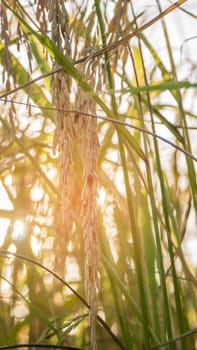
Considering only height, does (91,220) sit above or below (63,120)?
below

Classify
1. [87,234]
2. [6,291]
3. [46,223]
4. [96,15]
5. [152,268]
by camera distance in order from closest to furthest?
[87,234] < [96,15] < [152,268] < [46,223] < [6,291]

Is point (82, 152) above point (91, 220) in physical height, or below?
above

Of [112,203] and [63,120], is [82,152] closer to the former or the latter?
[63,120]

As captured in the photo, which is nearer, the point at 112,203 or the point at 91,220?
the point at 91,220

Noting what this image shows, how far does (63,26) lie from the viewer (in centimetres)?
83

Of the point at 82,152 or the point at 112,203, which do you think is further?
the point at 112,203

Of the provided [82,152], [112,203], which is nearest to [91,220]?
[82,152]

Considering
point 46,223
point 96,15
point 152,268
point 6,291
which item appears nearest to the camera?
point 96,15

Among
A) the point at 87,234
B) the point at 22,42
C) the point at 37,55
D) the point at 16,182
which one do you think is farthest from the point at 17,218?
the point at 87,234

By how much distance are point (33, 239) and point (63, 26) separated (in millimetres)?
817

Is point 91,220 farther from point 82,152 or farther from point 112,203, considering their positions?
point 112,203

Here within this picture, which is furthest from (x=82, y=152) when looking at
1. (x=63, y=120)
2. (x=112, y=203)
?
(x=112, y=203)

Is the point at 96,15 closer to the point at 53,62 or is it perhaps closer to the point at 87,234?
the point at 53,62

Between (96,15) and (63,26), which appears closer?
(63,26)
